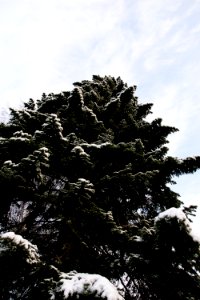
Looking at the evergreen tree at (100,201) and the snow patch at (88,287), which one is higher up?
the evergreen tree at (100,201)

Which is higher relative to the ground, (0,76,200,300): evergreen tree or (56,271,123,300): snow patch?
(0,76,200,300): evergreen tree

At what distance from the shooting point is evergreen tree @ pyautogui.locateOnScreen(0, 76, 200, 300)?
222 inches

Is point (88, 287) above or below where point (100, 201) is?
below

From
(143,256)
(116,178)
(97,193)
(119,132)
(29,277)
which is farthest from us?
(119,132)

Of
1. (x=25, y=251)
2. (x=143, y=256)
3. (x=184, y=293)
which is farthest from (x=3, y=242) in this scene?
(x=184, y=293)

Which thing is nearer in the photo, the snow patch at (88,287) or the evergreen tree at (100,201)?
the snow patch at (88,287)

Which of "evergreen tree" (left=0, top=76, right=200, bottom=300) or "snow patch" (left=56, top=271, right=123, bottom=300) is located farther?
"evergreen tree" (left=0, top=76, right=200, bottom=300)

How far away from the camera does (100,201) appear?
7602mm

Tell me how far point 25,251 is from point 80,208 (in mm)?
1514

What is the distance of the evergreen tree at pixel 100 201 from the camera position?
563cm

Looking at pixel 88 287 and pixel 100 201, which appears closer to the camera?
pixel 88 287

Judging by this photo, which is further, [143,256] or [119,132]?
[119,132]

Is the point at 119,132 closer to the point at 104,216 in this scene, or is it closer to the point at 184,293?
the point at 104,216

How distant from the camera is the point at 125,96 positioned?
10.5 meters
